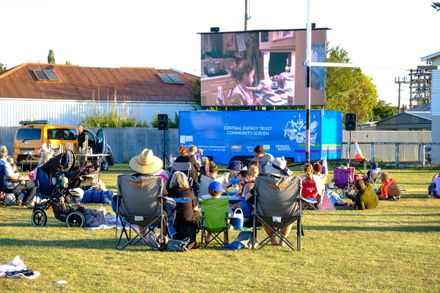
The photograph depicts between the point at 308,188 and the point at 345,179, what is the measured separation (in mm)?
3745

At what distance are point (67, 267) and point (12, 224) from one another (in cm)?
472

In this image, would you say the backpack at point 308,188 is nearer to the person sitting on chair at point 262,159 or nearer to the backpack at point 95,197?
the person sitting on chair at point 262,159

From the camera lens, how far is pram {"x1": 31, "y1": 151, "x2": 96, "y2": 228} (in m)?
14.0

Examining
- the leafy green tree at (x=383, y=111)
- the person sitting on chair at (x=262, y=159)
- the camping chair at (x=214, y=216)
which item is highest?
the leafy green tree at (x=383, y=111)

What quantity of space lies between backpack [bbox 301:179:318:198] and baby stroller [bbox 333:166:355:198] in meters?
3.46

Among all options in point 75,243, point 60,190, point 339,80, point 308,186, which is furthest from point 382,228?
point 339,80

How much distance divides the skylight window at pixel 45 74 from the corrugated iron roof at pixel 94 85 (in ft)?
0.87

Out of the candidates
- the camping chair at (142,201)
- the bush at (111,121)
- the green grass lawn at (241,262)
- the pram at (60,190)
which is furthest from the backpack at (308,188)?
the bush at (111,121)

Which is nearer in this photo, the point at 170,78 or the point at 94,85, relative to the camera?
the point at 94,85

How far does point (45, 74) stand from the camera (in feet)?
181

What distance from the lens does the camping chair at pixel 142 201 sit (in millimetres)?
11430

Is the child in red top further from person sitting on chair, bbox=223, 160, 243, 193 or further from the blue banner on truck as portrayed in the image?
the blue banner on truck

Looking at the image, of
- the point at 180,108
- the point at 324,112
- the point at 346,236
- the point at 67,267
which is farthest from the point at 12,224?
the point at 180,108

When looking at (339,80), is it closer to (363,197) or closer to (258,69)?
(258,69)
